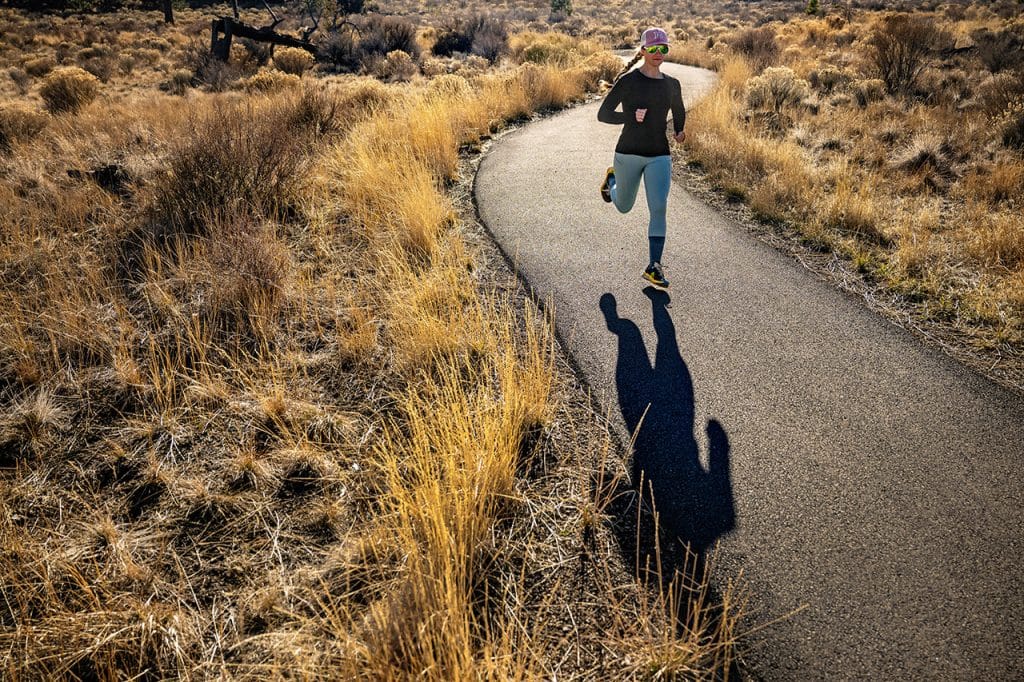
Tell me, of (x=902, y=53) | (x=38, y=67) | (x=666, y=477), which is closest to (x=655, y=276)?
(x=666, y=477)

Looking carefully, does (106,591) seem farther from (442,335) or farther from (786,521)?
(786,521)

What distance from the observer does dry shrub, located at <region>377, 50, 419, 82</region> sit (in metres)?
18.6

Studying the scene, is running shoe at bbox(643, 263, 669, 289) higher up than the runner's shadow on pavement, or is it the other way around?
running shoe at bbox(643, 263, 669, 289)

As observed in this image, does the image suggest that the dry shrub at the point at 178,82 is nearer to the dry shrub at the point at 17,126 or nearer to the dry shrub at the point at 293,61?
the dry shrub at the point at 293,61

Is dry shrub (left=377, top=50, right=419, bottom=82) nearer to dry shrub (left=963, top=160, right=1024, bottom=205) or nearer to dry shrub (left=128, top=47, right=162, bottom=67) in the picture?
dry shrub (left=128, top=47, right=162, bottom=67)

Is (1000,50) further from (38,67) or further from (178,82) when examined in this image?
(38,67)

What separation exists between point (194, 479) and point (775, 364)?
13.7 ft

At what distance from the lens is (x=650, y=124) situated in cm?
486

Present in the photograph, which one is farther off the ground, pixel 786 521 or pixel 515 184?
pixel 515 184

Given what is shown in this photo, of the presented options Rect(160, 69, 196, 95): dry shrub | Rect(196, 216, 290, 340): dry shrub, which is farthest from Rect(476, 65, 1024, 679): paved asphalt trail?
Rect(160, 69, 196, 95): dry shrub

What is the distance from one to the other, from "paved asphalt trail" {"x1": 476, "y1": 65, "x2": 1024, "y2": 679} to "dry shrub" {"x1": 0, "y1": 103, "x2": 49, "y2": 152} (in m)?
9.84

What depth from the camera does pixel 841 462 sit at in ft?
10.2

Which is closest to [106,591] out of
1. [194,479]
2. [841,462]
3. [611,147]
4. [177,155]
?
[194,479]

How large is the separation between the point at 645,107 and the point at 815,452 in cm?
343
